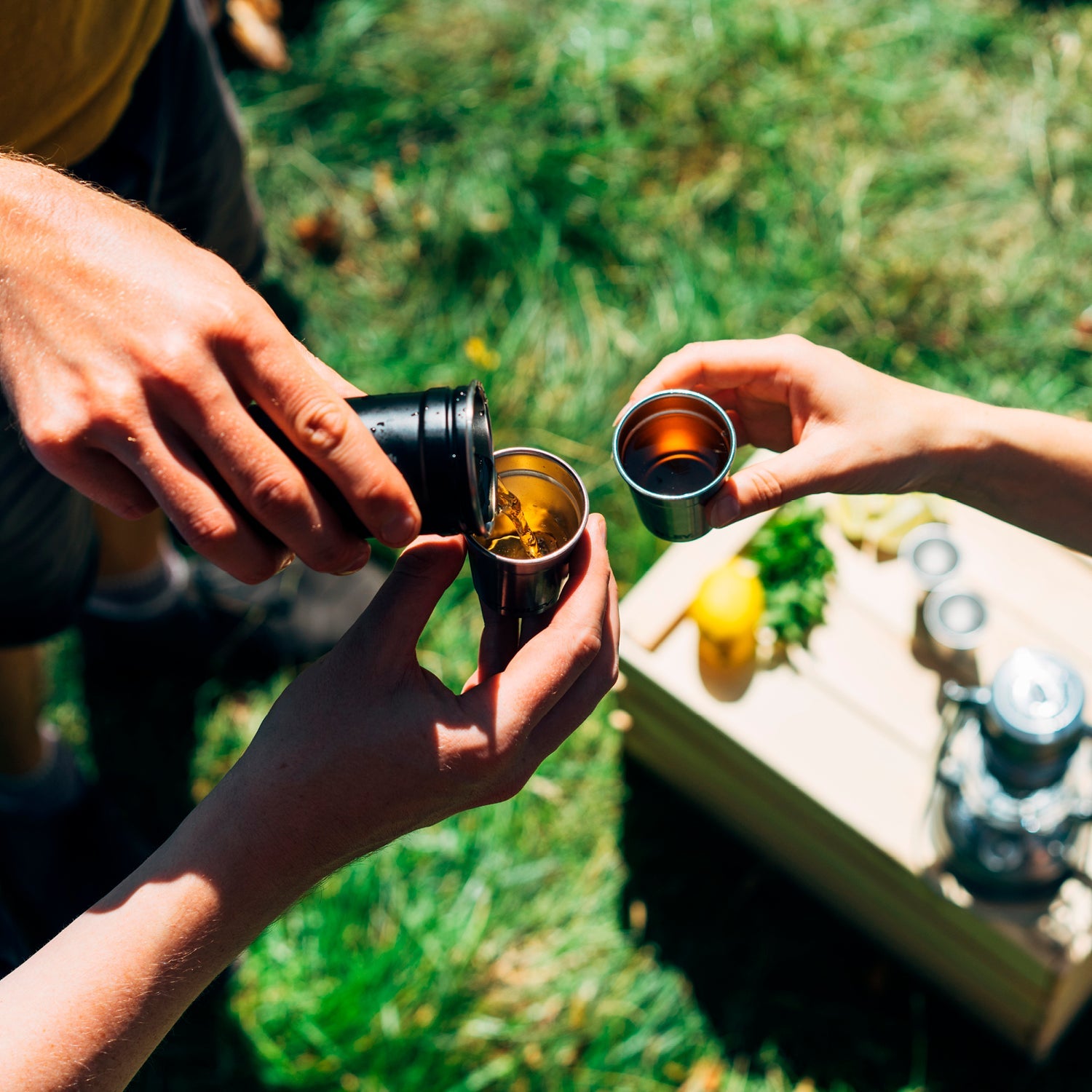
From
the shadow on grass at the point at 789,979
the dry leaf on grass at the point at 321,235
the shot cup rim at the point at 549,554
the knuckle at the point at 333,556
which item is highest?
the knuckle at the point at 333,556

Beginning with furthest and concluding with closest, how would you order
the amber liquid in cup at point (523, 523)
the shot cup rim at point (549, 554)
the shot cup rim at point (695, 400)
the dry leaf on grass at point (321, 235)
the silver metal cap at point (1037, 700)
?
the dry leaf on grass at point (321, 235)
the silver metal cap at point (1037, 700)
the amber liquid in cup at point (523, 523)
the shot cup rim at point (695, 400)
the shot cup rim at point (549, 554)

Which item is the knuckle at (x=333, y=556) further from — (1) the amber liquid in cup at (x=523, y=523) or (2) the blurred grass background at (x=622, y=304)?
(2) the blurred grass background at (x=622, y=304)

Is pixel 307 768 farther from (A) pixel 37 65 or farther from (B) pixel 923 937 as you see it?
(B) pixel 923 937

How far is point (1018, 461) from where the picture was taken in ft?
6.77

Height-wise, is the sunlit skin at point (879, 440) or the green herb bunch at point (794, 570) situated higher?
the sunlit skin at point (879, 440)

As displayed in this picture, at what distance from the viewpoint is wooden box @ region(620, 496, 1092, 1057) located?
2668 millimetres

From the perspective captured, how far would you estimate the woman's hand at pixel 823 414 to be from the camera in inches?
76.5

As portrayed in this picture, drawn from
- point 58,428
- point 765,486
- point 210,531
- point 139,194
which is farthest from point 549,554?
point 139,194

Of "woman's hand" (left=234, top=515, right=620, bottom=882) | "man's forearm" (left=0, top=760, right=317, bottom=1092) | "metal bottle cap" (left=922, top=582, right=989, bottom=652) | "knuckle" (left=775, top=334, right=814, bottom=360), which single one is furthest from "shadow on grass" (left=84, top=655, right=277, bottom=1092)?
"knuckle" (left=775, top=334, right=814, bottom=360)

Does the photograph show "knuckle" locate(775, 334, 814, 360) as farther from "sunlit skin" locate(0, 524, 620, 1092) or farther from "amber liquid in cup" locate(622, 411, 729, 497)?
"sunlit skin" locate(0, 524, 620, 1092)

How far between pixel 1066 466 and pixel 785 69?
2.94 m

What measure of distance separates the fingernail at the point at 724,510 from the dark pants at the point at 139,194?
1.40 meters

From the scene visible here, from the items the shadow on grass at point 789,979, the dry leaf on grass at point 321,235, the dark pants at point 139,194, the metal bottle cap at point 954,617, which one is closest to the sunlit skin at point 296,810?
the dark pants at point 139,194

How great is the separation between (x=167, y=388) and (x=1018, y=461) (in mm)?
1601
